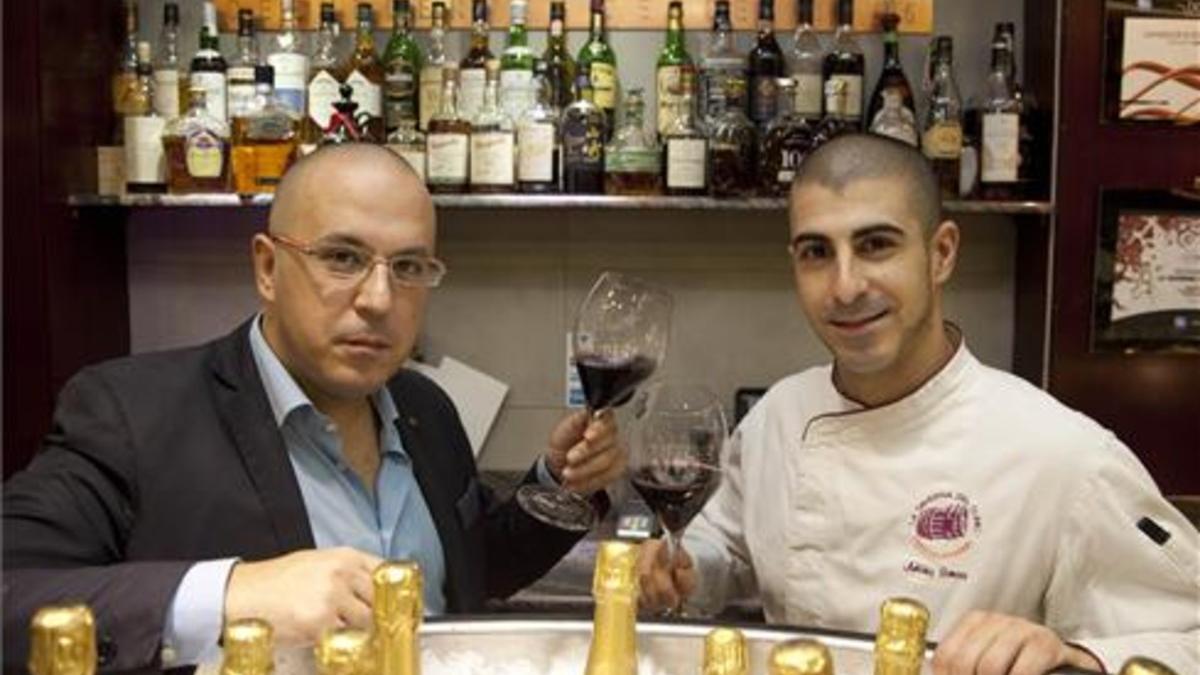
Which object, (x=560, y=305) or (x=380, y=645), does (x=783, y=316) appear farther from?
(x=380, y=645)

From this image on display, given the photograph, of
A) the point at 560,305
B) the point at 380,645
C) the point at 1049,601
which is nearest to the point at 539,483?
the point at 1049,601

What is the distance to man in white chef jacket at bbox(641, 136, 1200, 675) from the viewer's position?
4.20ft

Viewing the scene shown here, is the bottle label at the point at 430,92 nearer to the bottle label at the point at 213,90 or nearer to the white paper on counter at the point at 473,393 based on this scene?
the bottle label at the point at 213,90

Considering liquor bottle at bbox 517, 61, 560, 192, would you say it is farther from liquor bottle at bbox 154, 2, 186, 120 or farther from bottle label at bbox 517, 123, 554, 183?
liquor bottle at bbox 154, 2, 186, 120

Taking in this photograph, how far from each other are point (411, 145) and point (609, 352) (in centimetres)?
107

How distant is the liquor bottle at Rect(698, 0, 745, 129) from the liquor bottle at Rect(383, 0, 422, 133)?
57 cm

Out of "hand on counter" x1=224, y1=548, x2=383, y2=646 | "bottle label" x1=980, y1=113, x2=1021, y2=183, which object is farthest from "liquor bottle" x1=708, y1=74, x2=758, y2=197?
"hand on counter" x1=224, y1=548, x2=383, y2=646

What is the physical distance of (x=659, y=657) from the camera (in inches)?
29.0

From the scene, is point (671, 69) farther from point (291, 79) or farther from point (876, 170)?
point (876, 170)

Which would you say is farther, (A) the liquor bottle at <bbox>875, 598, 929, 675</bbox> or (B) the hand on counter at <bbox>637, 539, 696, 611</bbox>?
(B) the hand on counter at <bbox>637, 539, 696, 611</bbox>

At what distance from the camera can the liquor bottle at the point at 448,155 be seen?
233cm

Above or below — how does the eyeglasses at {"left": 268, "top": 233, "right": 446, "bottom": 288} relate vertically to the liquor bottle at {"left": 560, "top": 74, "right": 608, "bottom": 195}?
below

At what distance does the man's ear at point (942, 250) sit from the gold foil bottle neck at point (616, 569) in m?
0.88

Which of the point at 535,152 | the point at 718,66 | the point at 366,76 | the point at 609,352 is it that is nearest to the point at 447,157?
the point at 535,152
